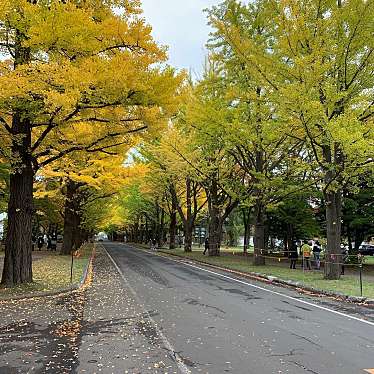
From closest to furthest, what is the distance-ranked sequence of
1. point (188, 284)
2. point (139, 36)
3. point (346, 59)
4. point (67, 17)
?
point (67, 17), point (139, 36), point (188, 284), point (346, 59)

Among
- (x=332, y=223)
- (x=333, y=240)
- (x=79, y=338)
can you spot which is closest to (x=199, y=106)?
(x=332, y=223)

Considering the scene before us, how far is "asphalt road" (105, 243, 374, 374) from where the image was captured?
5.77 m

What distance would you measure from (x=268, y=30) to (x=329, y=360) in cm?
2035

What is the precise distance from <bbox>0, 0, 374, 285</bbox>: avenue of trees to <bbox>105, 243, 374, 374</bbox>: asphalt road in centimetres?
491

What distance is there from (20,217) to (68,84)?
4.63m

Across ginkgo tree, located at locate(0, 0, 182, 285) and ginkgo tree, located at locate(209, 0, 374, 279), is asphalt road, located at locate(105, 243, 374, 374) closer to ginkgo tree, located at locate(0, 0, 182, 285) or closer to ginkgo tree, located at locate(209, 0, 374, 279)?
ginkgo tree, located at locate(0, 0, 182, 285)

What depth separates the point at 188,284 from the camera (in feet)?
49.2

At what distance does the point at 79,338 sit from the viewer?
7.10 meters

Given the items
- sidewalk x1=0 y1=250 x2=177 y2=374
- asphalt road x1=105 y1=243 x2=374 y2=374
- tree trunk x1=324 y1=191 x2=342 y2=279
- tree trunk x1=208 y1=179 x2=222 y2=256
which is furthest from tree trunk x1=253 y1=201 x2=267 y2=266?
sidewalk x1=0 y1=250 x2=177 y2=374

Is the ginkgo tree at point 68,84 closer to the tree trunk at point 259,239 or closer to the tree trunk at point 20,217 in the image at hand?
the tree trunk at point 20,217

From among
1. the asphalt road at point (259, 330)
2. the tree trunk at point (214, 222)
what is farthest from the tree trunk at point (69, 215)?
the asphalt road at point (259, 330)

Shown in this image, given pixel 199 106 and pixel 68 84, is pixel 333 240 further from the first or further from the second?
pixel 68 84

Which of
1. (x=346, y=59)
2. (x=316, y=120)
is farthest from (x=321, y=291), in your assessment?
(x=346, y=59)

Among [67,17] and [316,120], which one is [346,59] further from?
[67,17]
